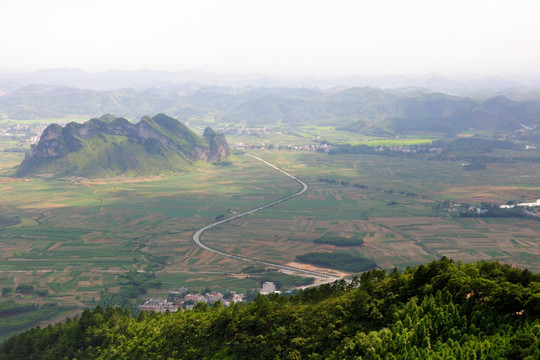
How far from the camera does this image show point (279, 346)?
4169cm

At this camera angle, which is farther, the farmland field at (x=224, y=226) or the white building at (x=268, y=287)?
the farmland field at (x=224, y=226)

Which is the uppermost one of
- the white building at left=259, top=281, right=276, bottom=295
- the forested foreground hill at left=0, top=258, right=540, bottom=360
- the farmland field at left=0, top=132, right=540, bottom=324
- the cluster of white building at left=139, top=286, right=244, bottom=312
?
the forested foreground hill at left=0, top=258, right=540, bottom=360

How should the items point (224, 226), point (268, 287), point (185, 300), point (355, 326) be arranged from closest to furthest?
point (355, 326) < point (185, 300) < point (268, 287) < point (224, 226)

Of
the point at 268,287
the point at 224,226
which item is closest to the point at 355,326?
the point at 268,287

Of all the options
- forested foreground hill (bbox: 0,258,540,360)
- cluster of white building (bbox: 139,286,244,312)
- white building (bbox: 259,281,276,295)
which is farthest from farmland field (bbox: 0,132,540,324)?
forested foreground hill (bbox: 0,258,540,360)

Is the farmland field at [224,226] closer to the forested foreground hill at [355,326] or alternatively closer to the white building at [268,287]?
the white building at [268,287]

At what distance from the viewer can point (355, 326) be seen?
40.7 metres

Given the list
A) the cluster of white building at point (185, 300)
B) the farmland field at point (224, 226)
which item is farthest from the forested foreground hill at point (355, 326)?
the farmland field at point (224, 226)

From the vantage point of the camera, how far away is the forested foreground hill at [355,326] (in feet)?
111

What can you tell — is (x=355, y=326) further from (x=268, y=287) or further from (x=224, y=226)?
(x=224, y=226)

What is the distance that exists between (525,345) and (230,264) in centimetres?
7170

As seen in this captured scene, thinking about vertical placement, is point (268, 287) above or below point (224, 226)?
below

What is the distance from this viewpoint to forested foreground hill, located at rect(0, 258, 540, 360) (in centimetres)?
3381

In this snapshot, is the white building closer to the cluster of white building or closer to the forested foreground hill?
the cluster of white building
